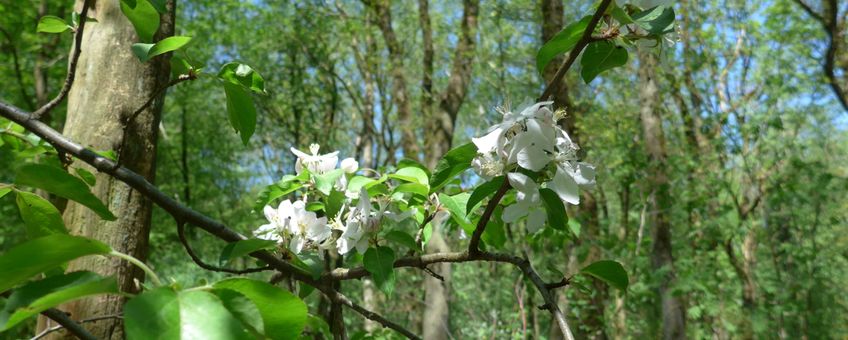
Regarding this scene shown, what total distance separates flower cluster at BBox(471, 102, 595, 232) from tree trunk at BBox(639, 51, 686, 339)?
514cm

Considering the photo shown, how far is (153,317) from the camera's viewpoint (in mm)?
482

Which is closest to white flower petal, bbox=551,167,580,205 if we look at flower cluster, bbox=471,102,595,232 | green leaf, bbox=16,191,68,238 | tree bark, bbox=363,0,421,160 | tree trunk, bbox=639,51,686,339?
flower cluster, bbox=471,102,595,232

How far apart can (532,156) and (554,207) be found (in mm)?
91

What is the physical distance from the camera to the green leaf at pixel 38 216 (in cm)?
104

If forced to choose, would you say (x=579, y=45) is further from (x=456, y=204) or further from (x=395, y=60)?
(x=395, y=60)

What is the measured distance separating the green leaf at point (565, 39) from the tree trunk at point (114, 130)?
3.32 feet

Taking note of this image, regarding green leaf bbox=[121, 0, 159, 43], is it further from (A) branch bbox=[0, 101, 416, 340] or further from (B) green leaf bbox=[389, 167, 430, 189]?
(B) green leaf bbox=[389, 167, 430, 189]

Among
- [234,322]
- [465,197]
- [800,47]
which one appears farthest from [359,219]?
[800,47]

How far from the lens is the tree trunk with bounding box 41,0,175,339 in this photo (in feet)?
4.94

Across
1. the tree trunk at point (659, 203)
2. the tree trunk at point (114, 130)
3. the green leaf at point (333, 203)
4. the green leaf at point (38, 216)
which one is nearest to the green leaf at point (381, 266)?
the green leaf at point (333, 203)

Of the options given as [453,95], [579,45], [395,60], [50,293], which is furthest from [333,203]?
[395,60]

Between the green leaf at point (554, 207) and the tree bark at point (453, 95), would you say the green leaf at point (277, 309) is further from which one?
the tree bark at point (453, 95)

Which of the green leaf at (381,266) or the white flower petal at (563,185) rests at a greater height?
the white flower petal at (563,185)

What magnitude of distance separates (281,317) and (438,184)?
0.38 metres
